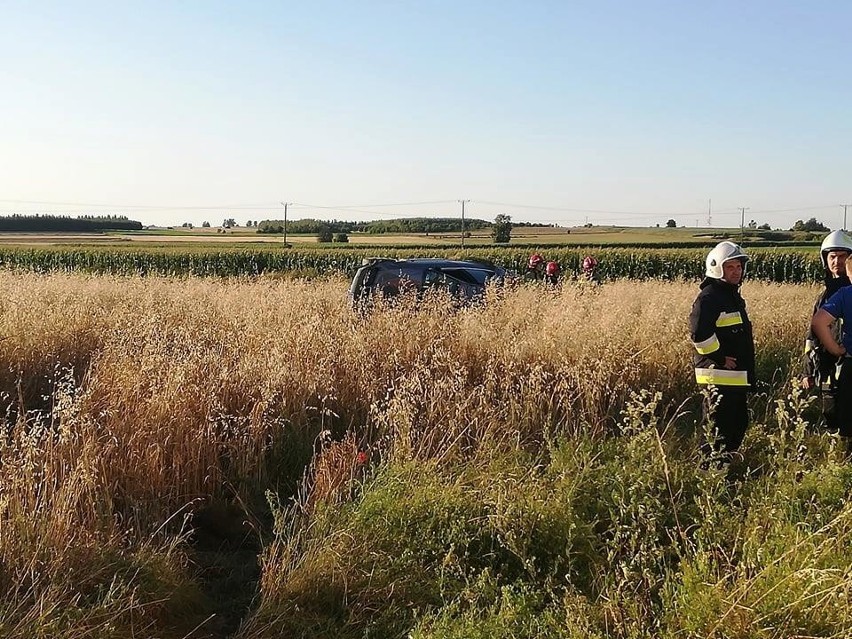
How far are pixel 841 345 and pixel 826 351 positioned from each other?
0.20 meters

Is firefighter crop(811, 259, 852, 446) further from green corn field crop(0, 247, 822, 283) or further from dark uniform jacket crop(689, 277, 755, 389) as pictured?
green corn field crop(0, 247, 822, 283)

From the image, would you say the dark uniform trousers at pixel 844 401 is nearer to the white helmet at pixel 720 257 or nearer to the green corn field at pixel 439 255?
the white helmet at pixel 720 257

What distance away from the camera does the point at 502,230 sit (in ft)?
235

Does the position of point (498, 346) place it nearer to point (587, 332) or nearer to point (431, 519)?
point (587, 332)

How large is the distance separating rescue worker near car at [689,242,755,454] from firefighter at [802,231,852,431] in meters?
0.48

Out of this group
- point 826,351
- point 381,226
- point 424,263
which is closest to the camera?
point 826,351

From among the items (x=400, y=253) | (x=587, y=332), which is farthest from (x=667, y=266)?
(x=587, y=332)

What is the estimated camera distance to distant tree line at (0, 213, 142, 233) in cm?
8288

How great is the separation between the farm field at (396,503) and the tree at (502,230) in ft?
200

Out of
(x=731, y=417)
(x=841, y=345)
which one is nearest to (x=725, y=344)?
(x=731, y=417)

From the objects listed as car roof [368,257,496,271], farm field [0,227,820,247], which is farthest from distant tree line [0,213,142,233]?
car roof [368,257,496,271]

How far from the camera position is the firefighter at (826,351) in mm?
5480

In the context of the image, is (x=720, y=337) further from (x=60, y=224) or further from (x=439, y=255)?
(x=60, y=224)

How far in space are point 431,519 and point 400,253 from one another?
3957cm
